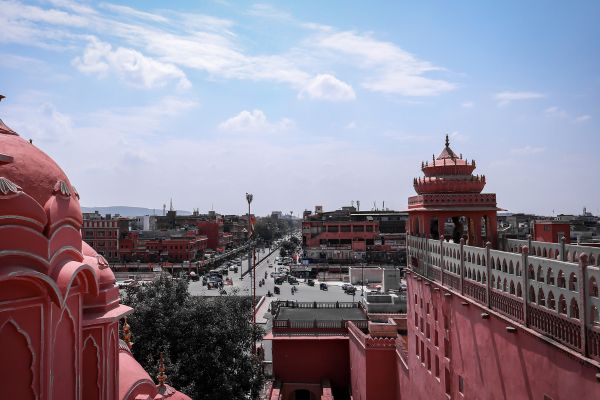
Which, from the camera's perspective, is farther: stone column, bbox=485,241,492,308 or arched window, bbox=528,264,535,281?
stone column, bbox=485,241,492,308

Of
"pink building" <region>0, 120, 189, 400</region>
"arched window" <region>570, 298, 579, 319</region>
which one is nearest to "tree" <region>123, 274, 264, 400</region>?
"pink building" <region>0, 120, 189, 400</region>

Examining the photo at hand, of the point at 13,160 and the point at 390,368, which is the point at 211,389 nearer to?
the point at 390,368

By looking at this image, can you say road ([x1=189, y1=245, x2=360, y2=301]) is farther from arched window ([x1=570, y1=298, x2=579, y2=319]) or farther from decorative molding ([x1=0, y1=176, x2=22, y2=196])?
arched window ([x1=570, y1=298, x2=579, y2=319])

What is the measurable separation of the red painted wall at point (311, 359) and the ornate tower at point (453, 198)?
1035cm

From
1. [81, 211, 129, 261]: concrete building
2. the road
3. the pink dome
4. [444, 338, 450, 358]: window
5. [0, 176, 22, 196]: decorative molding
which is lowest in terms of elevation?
the road

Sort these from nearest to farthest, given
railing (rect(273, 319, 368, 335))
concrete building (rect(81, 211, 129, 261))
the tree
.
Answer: the tree → railing (rect(273, 319, 368, 335)) → concrete building (rect(81, 211, 129, 261))

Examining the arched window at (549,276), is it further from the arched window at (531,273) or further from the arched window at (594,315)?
the arched window at (594,315)

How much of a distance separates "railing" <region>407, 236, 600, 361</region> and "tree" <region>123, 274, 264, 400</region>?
370 inches

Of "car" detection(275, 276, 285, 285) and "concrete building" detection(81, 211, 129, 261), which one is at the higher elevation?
"concrete building" detection(81, 211, 129, 261)

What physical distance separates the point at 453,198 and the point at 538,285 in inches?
286

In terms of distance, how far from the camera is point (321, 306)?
100 feet

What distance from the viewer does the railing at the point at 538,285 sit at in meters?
6.93

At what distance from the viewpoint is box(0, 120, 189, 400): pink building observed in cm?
686

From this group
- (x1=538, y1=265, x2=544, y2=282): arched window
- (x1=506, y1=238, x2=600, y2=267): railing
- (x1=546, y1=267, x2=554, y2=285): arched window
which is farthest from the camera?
(x1=506, y1=238, x2=600, y2=267): railing
